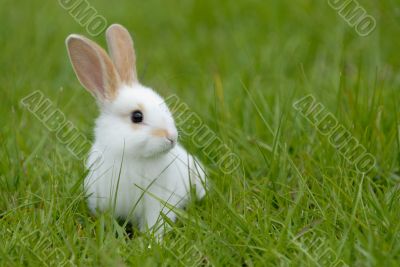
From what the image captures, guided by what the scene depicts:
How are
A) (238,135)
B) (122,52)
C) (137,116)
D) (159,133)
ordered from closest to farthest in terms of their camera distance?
(159,133)
(137,116)
(122,52)
(238,135)

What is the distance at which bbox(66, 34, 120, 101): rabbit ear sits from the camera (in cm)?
364

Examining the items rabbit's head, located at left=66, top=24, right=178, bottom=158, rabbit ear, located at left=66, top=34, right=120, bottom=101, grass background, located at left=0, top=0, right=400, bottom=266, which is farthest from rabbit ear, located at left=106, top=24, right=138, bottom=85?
grass background, located at left=0, top=0, right=400, bottom=266

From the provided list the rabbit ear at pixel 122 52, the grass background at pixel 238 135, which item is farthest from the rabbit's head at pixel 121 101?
the grass background at pixel 238 135

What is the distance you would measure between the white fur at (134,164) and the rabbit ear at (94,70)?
0.08 m

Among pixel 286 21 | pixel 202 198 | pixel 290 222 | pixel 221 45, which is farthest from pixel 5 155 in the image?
pixel 286 21

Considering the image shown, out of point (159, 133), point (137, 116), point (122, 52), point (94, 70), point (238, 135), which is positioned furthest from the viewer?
point (238, 135)

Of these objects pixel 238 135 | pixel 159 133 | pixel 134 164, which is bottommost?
pixel 134 164

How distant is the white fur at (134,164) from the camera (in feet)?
11.3

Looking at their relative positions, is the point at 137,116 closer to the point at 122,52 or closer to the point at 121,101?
the point at 121,101

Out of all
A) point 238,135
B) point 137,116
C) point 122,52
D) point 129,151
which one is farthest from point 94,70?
point 238,135

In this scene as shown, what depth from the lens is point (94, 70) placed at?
3684mm

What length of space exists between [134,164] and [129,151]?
10 centimetres

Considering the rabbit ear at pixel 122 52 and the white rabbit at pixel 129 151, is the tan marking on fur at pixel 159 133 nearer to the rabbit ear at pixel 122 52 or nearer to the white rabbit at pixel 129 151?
the white rabbit at pixel 129 151

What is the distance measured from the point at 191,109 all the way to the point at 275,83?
3.08 ft
